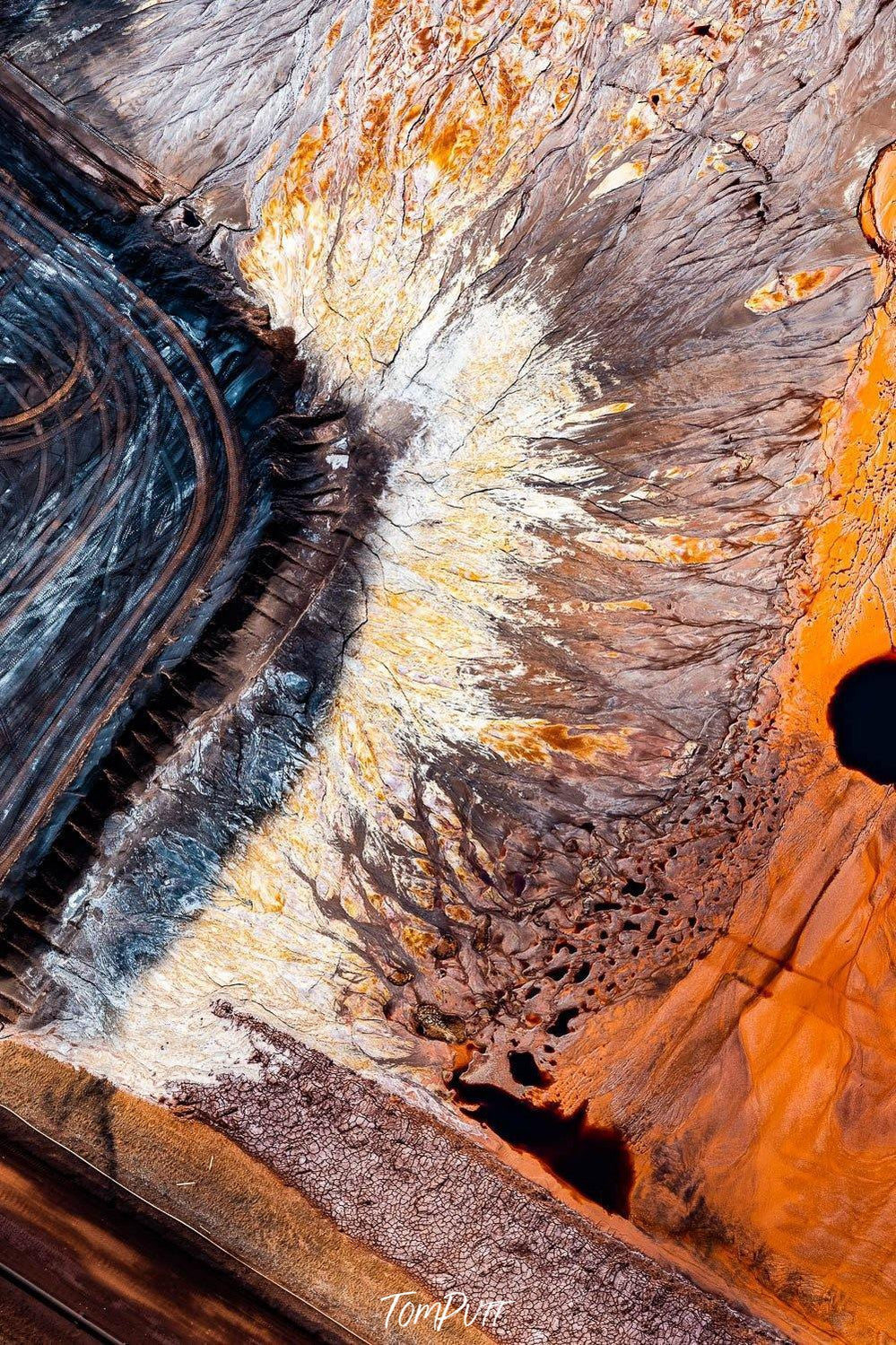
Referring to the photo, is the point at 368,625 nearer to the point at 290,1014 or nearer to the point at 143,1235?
the point at 290,1014

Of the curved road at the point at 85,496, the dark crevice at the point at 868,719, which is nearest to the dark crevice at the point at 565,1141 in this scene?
the dark crevice at the point at 868,719

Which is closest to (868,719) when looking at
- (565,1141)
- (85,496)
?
(565,1141)

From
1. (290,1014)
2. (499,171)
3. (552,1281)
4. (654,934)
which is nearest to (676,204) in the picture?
(499,171)

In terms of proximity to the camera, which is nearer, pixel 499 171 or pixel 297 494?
pixel 499 171

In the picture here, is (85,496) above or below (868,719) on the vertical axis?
below

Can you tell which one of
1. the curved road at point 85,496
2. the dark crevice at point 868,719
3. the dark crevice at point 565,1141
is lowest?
the dark crevice at point 565,1141

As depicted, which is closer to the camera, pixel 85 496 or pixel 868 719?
pixel 868 719

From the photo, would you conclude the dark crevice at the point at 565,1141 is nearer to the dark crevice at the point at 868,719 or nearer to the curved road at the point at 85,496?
the dark crevice at the point at 868,719

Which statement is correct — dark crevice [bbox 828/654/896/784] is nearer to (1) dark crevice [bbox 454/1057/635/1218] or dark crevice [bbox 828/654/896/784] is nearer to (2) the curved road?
(1) dark crevice [bbox 454/1057/635/1218]

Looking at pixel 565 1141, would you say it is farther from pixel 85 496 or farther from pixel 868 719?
pixel 85 496
